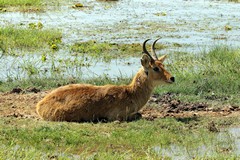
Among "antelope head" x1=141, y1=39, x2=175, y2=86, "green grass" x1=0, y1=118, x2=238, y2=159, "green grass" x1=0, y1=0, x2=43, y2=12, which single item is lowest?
"green grass" x1=0, y1=0, x2=43, y2=12

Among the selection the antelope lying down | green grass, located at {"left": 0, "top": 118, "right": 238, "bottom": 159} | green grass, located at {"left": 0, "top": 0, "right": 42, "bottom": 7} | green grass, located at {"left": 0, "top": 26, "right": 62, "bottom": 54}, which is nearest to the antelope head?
the antelope lying down

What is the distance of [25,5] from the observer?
24.4 meters

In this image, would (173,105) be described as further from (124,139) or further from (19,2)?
(19,2)

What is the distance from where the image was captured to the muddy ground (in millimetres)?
9062

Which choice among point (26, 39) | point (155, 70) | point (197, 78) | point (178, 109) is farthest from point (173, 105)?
point (26, 39)

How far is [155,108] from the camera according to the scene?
957 centimetres

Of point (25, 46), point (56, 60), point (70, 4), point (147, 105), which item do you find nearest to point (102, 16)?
point (70, 4)

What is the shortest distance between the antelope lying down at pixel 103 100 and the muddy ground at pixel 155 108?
0.29 meters

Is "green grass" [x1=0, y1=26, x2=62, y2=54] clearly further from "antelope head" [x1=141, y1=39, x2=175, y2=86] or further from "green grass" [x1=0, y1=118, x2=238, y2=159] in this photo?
"green grass" [x1=0, y1=118, x2=238, y2=159]

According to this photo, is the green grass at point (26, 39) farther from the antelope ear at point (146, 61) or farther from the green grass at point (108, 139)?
the green grass at point (108, 139)

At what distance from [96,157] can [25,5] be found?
61.2 feet

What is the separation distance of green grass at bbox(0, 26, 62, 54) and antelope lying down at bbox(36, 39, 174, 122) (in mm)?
6567

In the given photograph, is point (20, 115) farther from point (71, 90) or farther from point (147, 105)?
point (147, 105)

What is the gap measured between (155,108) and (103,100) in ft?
3.89
